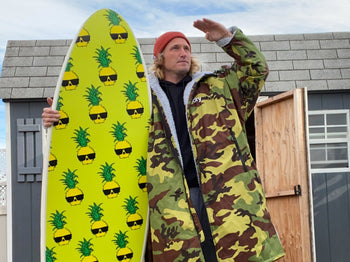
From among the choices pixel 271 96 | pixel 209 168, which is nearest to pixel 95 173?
pixel 209 168

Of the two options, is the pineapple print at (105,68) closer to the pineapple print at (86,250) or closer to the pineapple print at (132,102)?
the pineapple print at (132,102)

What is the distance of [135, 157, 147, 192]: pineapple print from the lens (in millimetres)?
3131

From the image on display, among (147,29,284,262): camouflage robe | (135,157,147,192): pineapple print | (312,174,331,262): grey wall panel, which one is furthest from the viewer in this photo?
(312,174,331,262): grey wall panel

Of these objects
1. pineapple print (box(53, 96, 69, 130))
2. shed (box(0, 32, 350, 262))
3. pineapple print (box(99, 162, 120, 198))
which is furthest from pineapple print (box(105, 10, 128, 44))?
shed (box(0, 32, 350, 262))

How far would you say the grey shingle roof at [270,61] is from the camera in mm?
7516

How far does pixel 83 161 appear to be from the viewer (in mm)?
3236

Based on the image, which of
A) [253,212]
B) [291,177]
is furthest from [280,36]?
[253,212]

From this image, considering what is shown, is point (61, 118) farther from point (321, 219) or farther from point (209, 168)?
point (321, 219)

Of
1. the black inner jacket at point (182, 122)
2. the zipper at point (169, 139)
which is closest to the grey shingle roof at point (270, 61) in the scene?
the black inner jacket at point (182, 122)

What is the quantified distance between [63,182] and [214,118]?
957 millimetres

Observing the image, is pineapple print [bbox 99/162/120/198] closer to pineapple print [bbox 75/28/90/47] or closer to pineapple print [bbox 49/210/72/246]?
pineapple print [bbox 49/210/72/246]

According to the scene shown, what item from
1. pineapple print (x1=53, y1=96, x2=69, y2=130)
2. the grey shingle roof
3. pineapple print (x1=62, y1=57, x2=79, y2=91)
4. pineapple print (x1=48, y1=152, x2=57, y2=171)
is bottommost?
pineapple print (x1=48, y1=152, x2=57, y2=171)

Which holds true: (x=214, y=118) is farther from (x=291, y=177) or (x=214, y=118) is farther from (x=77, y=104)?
(x=291, y=177)

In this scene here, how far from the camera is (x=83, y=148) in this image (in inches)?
127
